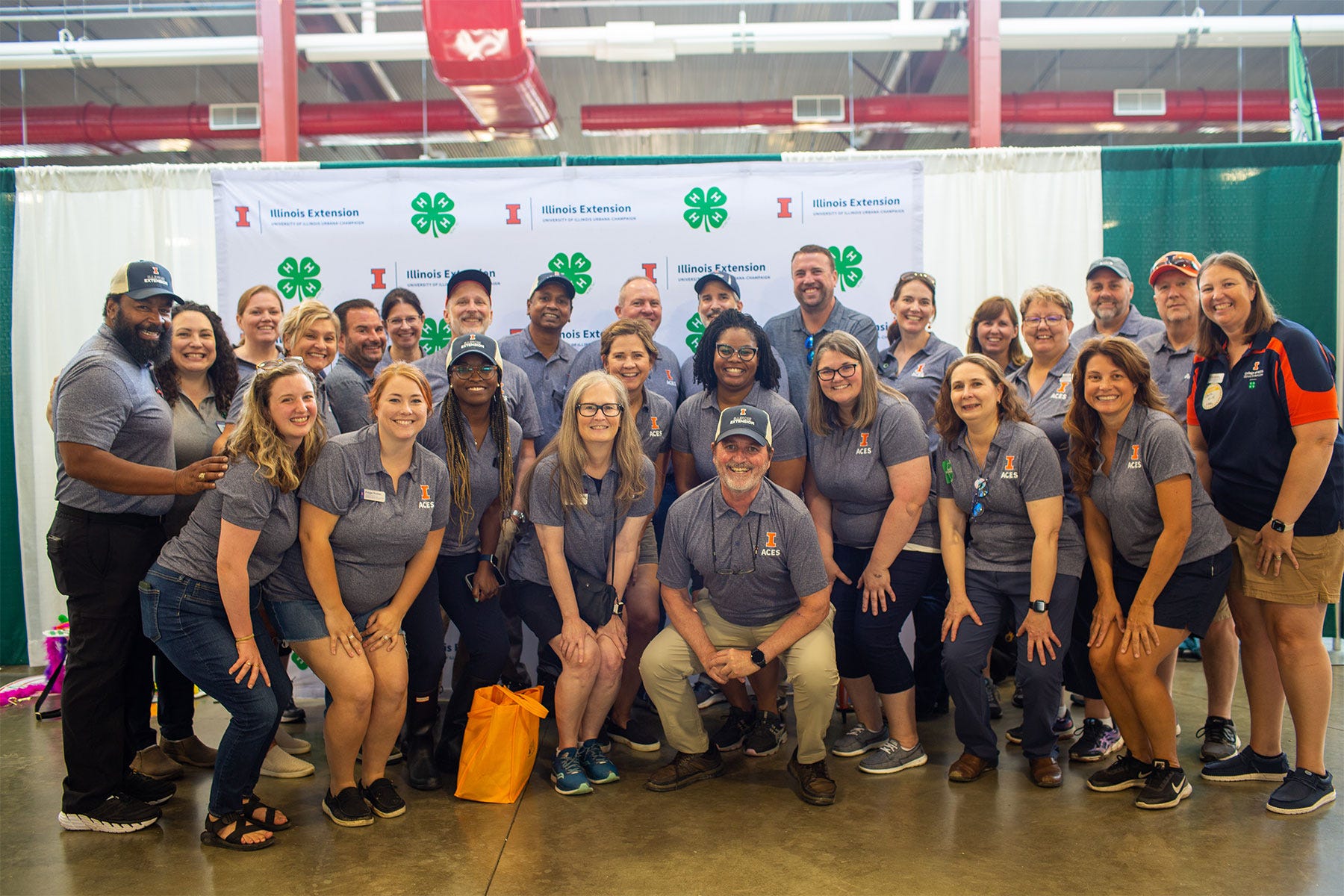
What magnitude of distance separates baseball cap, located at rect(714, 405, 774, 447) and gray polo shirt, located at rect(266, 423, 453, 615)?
969 mm

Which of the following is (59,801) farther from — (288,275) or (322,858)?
(288,275)

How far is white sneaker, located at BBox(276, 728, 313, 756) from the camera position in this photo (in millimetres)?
3586

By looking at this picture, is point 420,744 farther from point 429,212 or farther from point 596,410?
point 429,212

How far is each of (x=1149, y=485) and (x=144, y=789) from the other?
11.3ft

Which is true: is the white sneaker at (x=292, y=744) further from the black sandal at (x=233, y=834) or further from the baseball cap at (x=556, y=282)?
the baseball cap at (x=556, y=282)

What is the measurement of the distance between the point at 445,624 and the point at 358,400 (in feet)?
3.18

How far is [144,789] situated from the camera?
3.03 metres

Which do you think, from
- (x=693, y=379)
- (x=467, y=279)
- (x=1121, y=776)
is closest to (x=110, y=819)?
(x=467, y=279)

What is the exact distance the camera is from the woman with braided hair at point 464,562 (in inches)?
124

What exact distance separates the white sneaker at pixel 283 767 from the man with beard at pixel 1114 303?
3533 millimetres

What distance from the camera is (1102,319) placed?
3.96 metres

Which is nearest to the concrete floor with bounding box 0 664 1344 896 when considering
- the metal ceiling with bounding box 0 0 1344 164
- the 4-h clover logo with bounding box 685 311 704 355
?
the 4-h clover logo with bounding box 685 311 704 355

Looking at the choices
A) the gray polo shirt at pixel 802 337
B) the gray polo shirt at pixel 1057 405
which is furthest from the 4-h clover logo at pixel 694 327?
the gray polo shirt at pixel 1057 405

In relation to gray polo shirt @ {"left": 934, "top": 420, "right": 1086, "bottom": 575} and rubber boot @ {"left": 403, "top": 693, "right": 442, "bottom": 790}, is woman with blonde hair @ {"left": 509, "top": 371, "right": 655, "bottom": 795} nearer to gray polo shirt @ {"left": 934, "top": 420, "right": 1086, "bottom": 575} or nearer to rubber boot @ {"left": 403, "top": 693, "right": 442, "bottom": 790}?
rubber boot @ {"left": 403, "top": 693, "right": 442, "bottom": 790}
